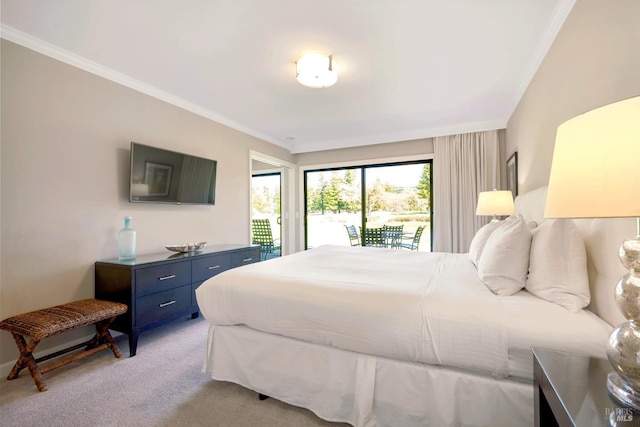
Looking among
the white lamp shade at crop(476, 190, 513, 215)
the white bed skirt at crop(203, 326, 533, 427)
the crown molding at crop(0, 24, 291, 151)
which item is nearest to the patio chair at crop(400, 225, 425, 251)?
the white lamp shade at crop(476, 190, 513, 215)

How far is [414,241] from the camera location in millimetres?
4734

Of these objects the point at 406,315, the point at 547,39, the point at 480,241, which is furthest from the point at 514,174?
the point at 406,315

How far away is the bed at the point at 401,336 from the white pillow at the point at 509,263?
0.10ft

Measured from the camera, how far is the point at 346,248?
121 inches

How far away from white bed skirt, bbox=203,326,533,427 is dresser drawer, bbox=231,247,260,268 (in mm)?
1572

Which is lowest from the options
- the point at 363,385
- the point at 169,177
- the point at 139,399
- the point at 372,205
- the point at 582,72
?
the point at 139,399

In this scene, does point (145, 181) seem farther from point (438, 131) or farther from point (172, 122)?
point (438, 131)

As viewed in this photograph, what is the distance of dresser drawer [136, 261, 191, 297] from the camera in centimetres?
226

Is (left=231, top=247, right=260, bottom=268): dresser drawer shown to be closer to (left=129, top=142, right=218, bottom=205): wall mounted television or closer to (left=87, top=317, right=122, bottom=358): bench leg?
(left=129, top=142, right=218, bottom=205): wall mounted television

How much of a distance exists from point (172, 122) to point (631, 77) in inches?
144

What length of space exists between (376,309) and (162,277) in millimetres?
2028

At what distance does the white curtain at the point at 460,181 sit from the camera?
4.06m

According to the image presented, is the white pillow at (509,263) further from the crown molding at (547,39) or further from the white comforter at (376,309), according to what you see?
the crown molding at (547,39)

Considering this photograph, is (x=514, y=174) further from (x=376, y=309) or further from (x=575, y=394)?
(x=575, y=394)
